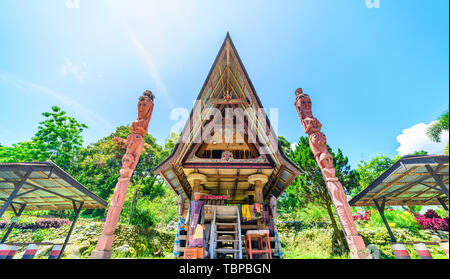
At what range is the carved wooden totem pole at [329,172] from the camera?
4.77 meters

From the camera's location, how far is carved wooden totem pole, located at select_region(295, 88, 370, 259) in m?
4.77

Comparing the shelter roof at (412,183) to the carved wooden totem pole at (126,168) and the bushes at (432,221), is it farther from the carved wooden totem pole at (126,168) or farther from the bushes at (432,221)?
the carved wooden totem pole at (126,168)

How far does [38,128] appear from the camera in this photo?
22.0 m

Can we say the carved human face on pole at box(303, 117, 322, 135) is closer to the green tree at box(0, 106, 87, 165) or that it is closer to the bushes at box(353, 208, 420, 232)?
the bushes at box(353, 208, 420, 232)

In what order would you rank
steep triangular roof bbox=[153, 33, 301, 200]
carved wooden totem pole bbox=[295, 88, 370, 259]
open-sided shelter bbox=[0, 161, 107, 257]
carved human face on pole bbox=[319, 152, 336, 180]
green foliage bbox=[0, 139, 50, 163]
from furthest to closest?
green foliage bbox=[0, 139, 50, 163]
steep triangular roof bbox=[153, 33, 301, 200]
carved human face on pole bbox=[319, 152, 336, 180]
open-sided shelter bbox=[0, 161, 107, 257]
carved wooden totem pole bbox=[295, 88, 370, 259]

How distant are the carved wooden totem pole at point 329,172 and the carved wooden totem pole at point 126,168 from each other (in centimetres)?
571

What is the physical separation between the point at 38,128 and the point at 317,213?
32.1m

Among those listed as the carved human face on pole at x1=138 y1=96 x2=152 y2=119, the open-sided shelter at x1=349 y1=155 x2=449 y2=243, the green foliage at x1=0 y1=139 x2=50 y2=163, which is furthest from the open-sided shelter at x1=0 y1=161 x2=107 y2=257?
the green foliage at x1=0 y1=139 x2=50 y2=163

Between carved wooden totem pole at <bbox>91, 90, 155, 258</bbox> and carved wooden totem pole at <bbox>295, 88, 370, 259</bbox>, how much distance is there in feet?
18.7

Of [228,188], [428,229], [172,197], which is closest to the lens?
[228,188]

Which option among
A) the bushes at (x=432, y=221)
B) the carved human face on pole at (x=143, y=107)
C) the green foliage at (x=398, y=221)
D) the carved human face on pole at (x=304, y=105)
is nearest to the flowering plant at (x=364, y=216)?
the green foliage at (x=398, y=221)
